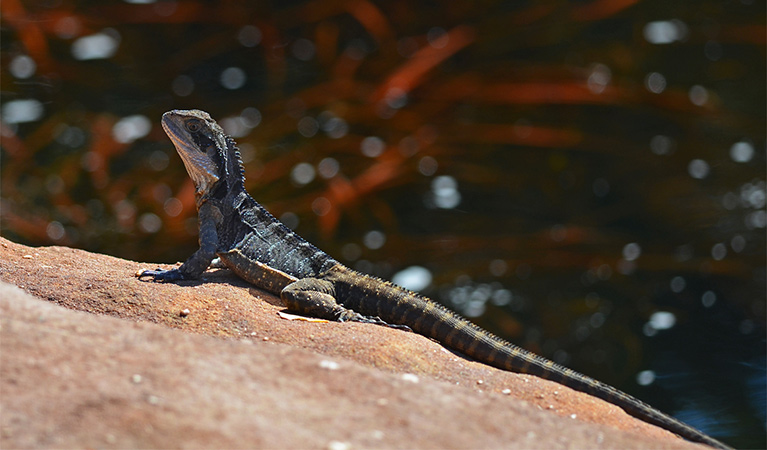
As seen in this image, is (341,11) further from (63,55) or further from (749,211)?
(749,211)

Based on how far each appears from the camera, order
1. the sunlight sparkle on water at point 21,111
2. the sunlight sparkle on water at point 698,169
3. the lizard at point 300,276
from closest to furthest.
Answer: the lizard at point 300,276, the sunlight sparkle on water at point 21,111, the sunlight sparkle on water at point 698,169

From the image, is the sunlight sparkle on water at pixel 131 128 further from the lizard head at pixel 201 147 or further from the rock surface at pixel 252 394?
the rock surface at pixel 252 394

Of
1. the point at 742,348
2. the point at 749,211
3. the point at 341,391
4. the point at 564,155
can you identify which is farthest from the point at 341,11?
the point at 341,391

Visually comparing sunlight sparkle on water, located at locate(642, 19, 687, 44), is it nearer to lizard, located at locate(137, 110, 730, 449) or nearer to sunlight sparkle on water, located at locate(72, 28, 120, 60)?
sunlight sparkle on water, located at locate(72, 28, 120, 60)

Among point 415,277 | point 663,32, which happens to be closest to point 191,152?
point 415,277

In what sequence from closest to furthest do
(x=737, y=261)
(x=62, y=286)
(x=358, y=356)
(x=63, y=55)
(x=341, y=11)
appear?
(x=358, y=356) < (x=62, y=286) < (x=737, y=261) < (x=63, y=55) < (x=341, y=11)

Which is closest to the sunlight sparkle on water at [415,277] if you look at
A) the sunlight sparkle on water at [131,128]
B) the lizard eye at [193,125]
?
the sunlight sparkle on water at [131,128]
